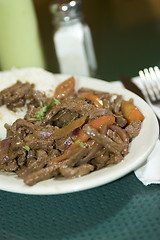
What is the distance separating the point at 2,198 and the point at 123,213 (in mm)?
713

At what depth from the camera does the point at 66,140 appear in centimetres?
200

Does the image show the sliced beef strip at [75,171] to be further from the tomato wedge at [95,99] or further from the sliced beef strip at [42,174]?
the tomato wedge at [95,99]

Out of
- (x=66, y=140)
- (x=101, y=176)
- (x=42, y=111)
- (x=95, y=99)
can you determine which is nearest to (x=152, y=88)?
(x=95, y=99)

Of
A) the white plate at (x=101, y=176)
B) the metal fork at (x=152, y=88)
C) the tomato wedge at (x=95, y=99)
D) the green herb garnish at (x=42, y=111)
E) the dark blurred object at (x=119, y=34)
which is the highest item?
the green herb garnish at (x=42, y=111)

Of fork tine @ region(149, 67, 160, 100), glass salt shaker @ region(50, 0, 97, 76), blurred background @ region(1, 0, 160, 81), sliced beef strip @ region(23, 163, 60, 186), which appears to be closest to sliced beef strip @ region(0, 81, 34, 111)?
sliced beef strip @ region(23, 163, 60, 186)

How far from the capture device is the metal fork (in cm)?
260

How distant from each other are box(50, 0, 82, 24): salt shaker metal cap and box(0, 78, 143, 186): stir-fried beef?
1.53 metres

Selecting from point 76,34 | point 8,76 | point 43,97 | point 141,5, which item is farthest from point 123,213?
point 141,5

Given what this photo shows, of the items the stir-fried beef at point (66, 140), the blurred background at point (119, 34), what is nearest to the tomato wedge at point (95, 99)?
the stir-fried beef at point (66, 140)

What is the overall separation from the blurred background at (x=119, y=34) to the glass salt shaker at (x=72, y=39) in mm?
229

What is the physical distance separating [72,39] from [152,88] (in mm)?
1252

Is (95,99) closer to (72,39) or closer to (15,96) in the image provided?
(15,96)

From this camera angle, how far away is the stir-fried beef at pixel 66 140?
1.88 m

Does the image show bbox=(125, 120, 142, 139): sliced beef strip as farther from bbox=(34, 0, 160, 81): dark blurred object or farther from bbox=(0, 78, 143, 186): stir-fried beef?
bbox=(34, 0, 160, 81): dark blurred object
